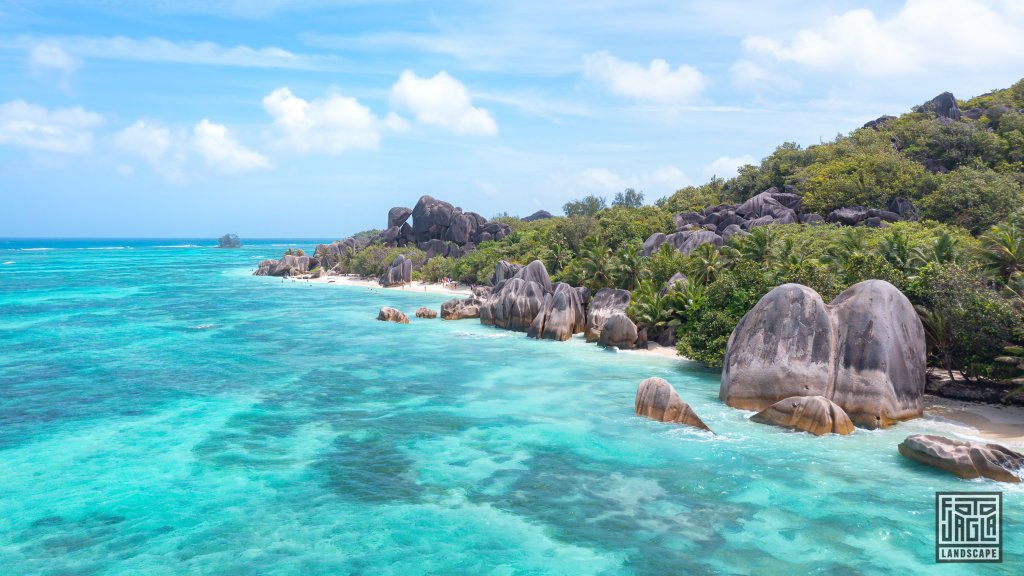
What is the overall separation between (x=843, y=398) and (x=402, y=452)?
17.8m

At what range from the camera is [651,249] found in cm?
5966

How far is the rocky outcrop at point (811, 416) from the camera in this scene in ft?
78.9

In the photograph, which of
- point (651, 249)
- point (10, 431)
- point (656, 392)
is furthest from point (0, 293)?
point (656, 392)

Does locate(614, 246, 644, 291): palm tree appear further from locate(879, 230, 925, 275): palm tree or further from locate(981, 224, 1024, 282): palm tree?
locate(981, 224, 1024, 282): palm tree

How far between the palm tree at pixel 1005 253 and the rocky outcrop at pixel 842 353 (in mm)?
6607

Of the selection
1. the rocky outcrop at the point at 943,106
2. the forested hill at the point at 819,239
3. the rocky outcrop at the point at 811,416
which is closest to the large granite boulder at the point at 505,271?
the forested hill at the point at 819,239

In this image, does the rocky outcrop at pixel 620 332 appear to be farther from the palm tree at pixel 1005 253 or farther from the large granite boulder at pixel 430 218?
the large granite boulder at pixel 430 218

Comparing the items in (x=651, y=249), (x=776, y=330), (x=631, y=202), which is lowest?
(x=776, y=330)

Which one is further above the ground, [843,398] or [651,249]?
A: [651,249]

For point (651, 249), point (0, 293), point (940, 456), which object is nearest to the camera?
point (940, 456)

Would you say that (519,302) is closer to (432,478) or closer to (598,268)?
(598,268)

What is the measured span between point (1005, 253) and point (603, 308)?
24336 mm

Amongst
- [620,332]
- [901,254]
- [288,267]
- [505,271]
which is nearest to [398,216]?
[288,267]

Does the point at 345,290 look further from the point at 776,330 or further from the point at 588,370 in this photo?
the point at 776,330
